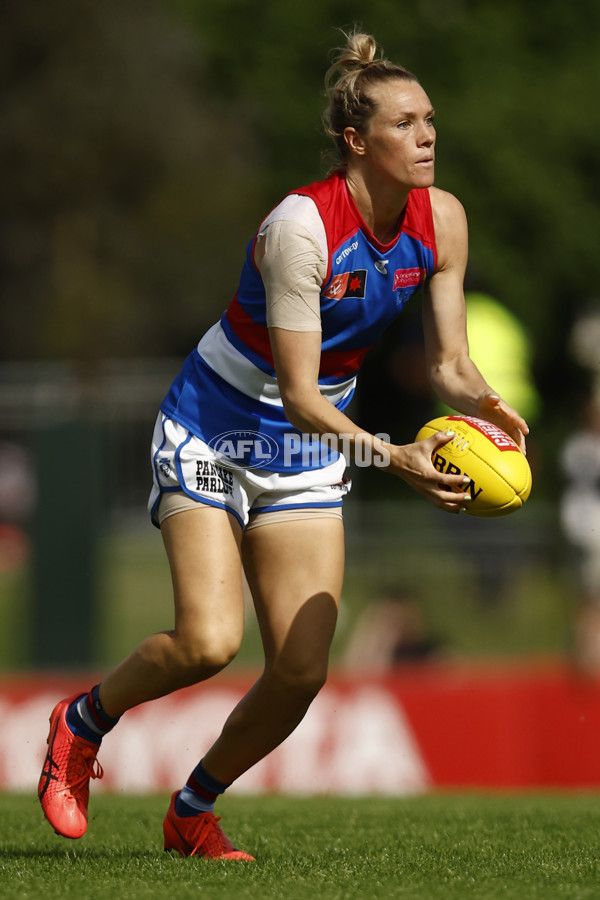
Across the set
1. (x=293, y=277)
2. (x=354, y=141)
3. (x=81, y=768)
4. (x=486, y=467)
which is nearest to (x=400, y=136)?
(x=354, y=141)

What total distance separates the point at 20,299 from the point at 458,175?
1760 cm

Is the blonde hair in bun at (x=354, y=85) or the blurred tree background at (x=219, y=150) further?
the blurred tree background at (x=219, y=150)

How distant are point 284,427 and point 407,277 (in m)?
0.70

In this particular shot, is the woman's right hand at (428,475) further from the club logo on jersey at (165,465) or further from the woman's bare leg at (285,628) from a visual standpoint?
the club logo on jersey at (165,465)

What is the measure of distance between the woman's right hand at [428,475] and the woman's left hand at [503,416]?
486 mm

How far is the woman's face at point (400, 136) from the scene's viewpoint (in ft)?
16.1

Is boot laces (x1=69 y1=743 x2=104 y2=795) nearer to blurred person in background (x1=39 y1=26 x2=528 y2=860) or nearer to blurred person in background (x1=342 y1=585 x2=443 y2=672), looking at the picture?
blurred person in background (x1=39 y1=26 x2=528 y2=860)

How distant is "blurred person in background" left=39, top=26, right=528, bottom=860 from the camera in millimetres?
4852

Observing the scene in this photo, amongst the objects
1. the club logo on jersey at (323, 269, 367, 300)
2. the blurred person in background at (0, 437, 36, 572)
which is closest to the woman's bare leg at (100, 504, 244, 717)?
the club logo on jersey at (323, 269, 367, 300)


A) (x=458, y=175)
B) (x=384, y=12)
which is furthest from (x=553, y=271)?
(x=384, y=12)

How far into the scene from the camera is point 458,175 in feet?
66.9

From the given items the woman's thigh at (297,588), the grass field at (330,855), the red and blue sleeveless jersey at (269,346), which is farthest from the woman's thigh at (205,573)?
the grass field at (330,855)

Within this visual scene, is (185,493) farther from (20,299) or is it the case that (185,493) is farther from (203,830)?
(20,299)

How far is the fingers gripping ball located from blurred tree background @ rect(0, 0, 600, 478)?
15.8 metres
